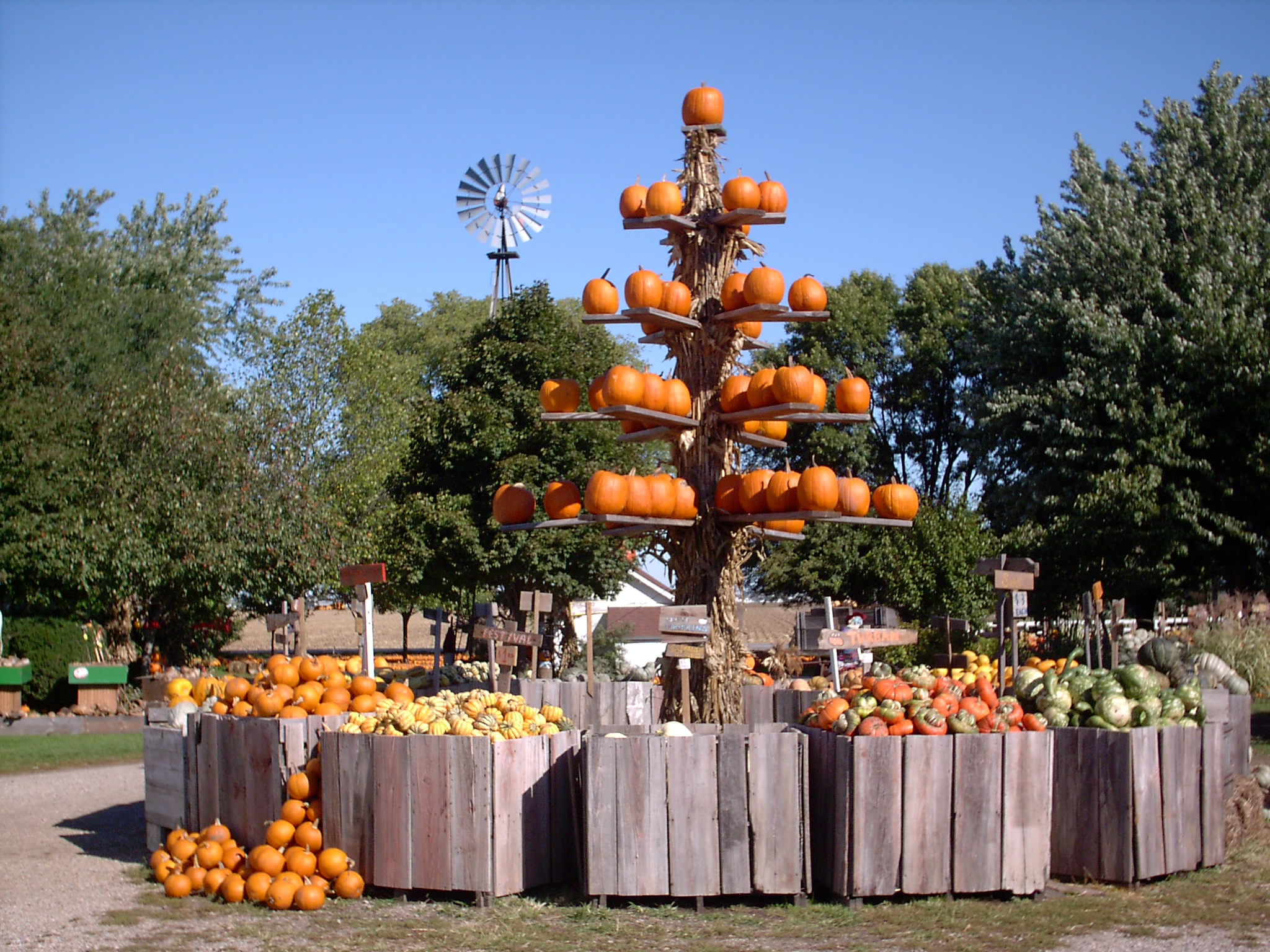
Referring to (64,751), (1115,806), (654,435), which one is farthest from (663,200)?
(64,751)

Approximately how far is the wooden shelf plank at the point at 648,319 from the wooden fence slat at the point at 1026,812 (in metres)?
4.19

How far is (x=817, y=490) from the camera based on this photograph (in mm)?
9539

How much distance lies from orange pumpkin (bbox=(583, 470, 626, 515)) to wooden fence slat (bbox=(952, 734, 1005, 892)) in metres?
3.28

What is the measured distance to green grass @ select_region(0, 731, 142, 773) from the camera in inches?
594

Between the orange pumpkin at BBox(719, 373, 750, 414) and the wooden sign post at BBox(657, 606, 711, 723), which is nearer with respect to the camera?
the wooden sign post at BBox(657, 606, 711, 723)

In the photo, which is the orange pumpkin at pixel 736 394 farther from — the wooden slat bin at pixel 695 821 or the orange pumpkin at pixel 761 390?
the wooden slat bin at pixel 695 821

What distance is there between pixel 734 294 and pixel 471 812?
183 inches

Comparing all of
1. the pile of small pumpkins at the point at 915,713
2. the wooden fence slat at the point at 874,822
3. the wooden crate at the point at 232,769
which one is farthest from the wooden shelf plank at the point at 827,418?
the wooden crate at the point at 232,769

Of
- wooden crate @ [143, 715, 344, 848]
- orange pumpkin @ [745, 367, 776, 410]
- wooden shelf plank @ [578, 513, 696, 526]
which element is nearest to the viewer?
wooden crate @ [143, 715, 344, 848]

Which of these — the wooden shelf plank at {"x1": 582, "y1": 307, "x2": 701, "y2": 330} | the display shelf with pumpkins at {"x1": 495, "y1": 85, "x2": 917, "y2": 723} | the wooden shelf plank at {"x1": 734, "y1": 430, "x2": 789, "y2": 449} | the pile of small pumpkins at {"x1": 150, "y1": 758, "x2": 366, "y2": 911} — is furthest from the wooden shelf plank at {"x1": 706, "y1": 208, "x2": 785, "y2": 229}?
the pile of small pumpkins at {"x1": 150, "y1": 758, "x2": 366, "y2": 911}

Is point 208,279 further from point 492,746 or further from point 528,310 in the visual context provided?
point 492,746

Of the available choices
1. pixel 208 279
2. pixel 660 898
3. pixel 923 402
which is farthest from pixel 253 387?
pixel 660 898

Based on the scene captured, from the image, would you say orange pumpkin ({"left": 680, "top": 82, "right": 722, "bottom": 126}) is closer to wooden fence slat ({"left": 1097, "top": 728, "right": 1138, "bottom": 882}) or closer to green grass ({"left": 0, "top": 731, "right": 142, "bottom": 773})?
wooden fence slat ({"left": 1097, "top": 728, "right": 1138, "bottom": 882})

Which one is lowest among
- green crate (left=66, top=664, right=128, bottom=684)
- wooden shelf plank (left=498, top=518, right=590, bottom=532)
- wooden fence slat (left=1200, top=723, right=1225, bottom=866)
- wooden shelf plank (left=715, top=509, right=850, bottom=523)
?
green crate (left=66, top=664, right=128, bottom=684)
